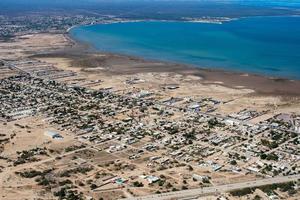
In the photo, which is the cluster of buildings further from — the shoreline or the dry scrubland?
the shoreline

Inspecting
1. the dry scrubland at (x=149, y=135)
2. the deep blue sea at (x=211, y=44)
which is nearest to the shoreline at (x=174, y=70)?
the dry scrubland at (x=149, y=135)

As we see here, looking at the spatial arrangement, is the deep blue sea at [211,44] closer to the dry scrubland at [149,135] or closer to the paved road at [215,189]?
the dry scrubland at [149,135]

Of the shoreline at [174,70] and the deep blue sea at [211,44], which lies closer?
the shoreline at [174,70]

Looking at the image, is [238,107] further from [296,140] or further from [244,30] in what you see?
[244,30]

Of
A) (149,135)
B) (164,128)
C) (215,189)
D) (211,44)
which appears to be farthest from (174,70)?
(215,189)

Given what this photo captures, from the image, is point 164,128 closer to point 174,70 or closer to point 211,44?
point 174,70

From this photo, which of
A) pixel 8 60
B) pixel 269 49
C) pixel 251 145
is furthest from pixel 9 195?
pixel 269 49
